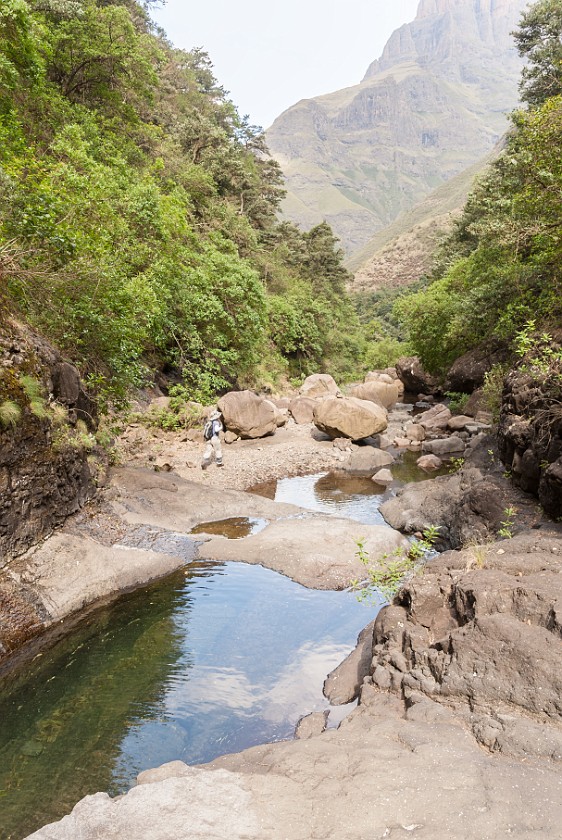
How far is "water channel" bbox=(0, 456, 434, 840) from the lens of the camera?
575 centimetres

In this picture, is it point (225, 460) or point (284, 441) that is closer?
point (225, 460)

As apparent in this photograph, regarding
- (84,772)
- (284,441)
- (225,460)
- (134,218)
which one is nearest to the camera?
(84,772)

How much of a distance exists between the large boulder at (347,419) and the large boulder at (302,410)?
283cm

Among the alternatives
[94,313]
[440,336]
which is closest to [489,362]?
[440,336]

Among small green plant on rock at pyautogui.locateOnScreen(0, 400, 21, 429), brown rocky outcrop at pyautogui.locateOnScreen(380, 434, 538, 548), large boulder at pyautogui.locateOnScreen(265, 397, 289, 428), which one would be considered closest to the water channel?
brown rocky outcrop at pyautogui.locateOnScreen(380, 434, 538, 548)

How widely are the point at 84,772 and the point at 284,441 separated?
16497 millimetres

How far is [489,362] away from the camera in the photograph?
2558cm

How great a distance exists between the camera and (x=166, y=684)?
289 inches

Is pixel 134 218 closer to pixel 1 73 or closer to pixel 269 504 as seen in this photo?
pixel 1 73

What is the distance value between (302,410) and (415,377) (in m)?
15.1

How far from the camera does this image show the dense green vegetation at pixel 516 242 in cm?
1207

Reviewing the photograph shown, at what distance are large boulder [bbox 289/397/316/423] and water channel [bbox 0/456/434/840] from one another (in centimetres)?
1528

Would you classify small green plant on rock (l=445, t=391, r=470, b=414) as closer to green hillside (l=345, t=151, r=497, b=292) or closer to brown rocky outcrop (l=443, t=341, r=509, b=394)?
brown rocky outcrop (l=443, t=341, r=509, b=394)

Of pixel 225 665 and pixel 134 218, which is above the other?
pixel 134 218
